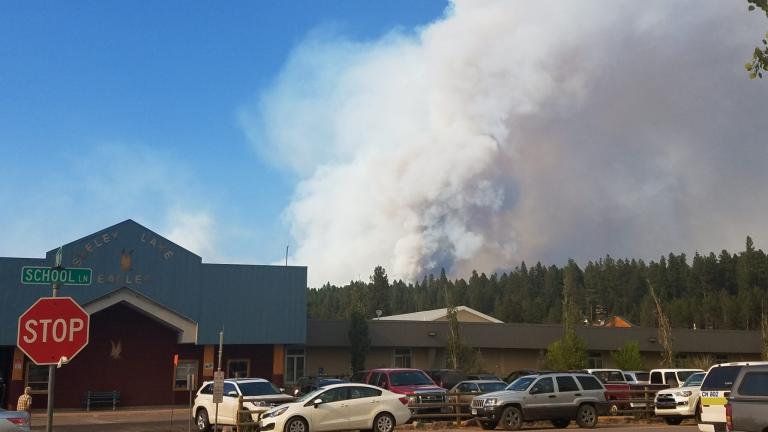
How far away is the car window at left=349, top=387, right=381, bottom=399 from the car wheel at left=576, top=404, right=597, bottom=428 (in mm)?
7257

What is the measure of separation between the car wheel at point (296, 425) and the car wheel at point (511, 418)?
21.7 feet

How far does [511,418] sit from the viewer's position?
23.2m

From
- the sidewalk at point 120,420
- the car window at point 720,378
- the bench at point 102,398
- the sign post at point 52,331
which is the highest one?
the sign post at point 52,331

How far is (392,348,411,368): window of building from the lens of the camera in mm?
49406

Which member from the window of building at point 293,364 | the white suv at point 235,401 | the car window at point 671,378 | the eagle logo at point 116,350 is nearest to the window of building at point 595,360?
the window of building at point 293,364

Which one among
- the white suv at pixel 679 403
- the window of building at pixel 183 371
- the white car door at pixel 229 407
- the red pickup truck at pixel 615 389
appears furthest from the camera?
the window of building at pixel 183 371

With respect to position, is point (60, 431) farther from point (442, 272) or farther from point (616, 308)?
point (442, 272)

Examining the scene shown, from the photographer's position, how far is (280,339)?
3781 centimetres

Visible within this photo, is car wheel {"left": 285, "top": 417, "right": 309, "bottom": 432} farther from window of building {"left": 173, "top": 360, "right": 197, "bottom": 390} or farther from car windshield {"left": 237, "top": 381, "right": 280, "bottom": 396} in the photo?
window of building {"left": 173, "top": 360, "right": 197, "bottom": 390}

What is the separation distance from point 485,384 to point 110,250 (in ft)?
61.4

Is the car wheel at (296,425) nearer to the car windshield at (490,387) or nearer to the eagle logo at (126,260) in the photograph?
the car windshield at (490,387)

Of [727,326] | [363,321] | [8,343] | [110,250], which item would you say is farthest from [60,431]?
[727,326]

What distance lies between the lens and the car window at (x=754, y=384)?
13.6 m

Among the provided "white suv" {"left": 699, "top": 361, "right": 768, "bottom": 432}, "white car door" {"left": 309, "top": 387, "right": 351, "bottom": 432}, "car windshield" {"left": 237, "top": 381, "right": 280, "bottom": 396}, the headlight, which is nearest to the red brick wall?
"car windshield" {"left": 237, "top": 381, "right": 280, "bottom": 396}
